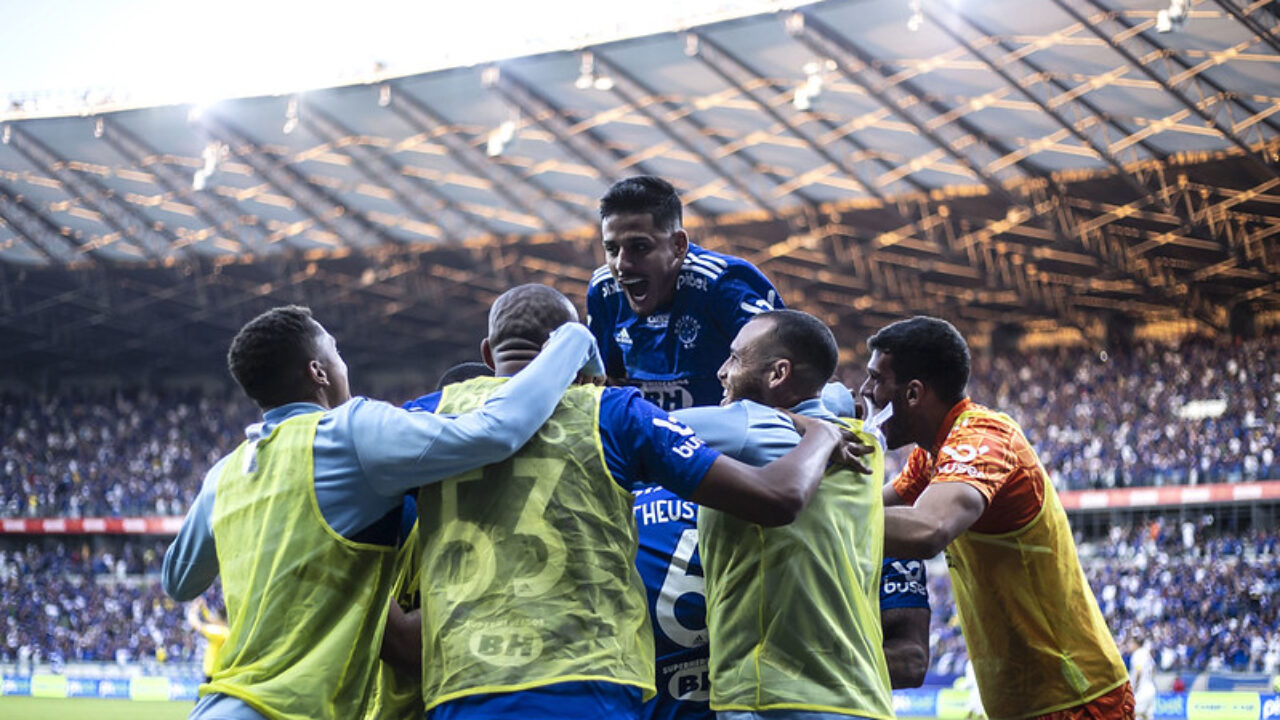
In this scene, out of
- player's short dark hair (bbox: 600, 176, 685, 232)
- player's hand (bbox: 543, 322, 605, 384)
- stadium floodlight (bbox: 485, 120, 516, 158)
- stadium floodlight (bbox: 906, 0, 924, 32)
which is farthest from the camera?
stadium floodlight (bbox: 485, 120, 516, 158)

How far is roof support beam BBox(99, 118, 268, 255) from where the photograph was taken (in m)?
34.1

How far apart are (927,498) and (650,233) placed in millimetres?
1722

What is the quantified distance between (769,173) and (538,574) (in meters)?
30.0

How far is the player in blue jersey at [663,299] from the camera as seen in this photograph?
210 inches

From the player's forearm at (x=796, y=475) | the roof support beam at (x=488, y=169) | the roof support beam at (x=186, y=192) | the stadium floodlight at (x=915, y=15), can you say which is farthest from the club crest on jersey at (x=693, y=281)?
the roof support beam at (x=186, y=192)

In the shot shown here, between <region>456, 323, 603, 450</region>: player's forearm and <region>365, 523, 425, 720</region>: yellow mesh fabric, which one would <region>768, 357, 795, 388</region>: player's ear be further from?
<region>365, 523, 425, 720</region>: yellow mesh fabric

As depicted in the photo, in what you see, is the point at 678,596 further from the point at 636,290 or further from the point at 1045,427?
the point at 1045,427

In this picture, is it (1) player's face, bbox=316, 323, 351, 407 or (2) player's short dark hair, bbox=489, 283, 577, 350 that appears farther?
(1) player's face, bbox=316, 323, 351, 407

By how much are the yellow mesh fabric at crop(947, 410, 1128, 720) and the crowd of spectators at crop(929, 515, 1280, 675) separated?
22826 mm

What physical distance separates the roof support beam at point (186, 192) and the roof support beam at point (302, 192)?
2340mm

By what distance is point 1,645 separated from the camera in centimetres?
3925

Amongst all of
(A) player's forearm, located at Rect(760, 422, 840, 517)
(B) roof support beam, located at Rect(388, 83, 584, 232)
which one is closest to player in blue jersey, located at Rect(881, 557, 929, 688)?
(A) player's forearm, located at Rect(760, 422, 840, 517)

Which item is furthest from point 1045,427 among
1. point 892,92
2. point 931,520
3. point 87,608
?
point 931,520

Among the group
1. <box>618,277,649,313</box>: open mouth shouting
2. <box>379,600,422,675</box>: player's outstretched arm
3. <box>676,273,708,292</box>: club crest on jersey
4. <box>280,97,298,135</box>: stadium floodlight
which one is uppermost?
<box>280,97,298,135</box>: stadium floodlight
